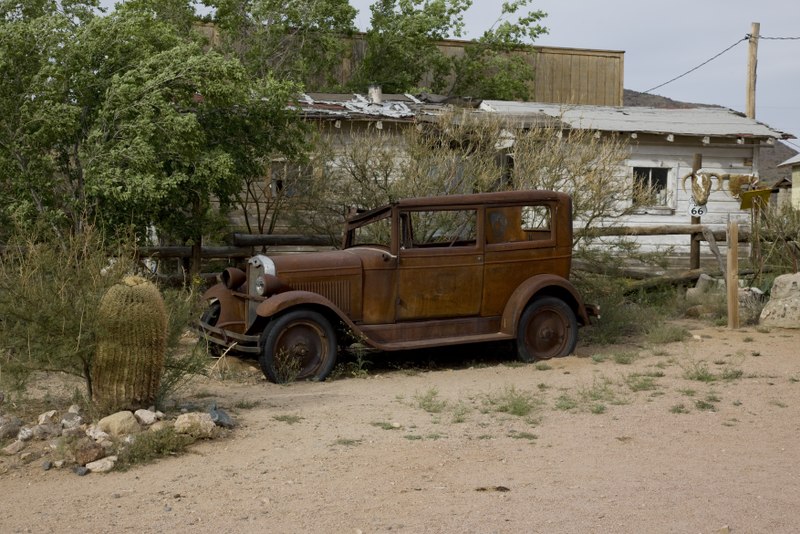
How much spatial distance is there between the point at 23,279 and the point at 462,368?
195 inches

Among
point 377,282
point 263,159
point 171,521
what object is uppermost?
point 263,159

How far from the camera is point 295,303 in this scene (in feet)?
29.9

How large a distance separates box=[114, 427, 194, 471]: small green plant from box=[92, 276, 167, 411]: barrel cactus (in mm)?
563

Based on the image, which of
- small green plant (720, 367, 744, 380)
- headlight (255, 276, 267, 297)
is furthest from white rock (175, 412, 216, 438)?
small green plant (720, 367, 744, 380)

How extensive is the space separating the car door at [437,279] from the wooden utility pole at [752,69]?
15631 mm

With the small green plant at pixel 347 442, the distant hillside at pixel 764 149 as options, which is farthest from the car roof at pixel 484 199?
the distant hillside at pixel 764 149

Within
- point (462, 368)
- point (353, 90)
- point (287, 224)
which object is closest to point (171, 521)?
point (462, 368)

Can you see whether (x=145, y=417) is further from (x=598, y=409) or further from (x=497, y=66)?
(x=497, y=66)

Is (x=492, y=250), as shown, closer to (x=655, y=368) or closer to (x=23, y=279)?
(x=655, y=368)

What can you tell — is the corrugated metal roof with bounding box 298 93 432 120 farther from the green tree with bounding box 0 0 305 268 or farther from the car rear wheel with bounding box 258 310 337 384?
the car rear wheel with bounding box 258 310 337 384

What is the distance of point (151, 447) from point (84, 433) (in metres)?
0.59

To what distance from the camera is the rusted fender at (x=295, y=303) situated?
902cm

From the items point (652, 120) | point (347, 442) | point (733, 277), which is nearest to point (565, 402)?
point (347, 442)

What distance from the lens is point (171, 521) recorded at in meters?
5.04
